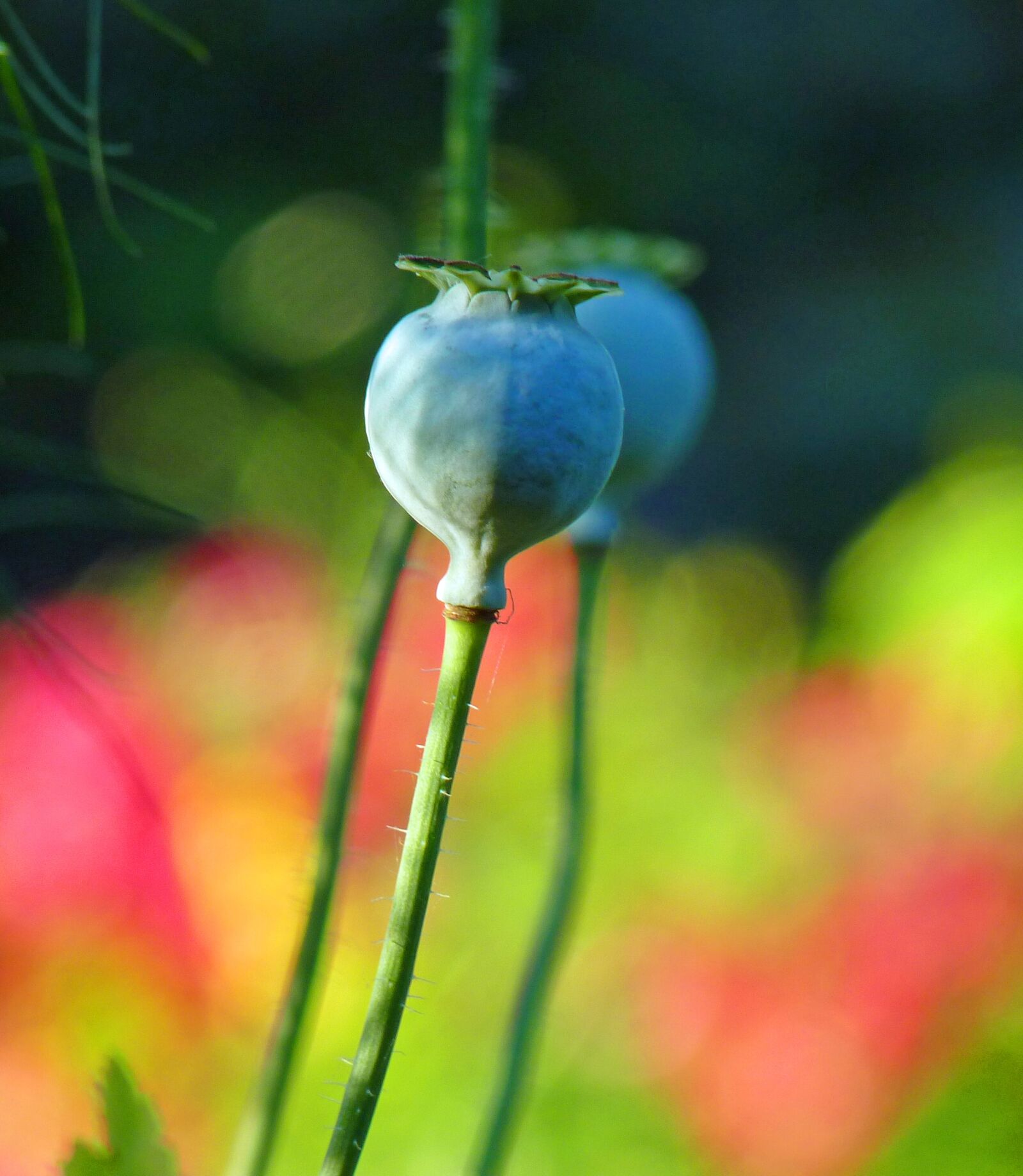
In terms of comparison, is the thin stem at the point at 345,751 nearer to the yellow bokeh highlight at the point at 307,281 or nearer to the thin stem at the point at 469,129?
the thin stem at the point at 469,129

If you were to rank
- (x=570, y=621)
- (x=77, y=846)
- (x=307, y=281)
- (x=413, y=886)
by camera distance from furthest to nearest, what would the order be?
(x=307, y=281)
(x=77, y=846)
(x=570, y=621)
(x=413, y=886)

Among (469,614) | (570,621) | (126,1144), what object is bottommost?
(126,1144)

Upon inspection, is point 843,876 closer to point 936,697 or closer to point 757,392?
point 936,697

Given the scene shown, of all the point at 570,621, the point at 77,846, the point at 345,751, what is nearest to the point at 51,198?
the point at 345,751

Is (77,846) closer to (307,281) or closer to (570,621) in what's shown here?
(570,621)

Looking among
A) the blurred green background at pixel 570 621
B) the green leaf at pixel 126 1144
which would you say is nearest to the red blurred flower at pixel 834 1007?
the blurred green background at pixel 570 621

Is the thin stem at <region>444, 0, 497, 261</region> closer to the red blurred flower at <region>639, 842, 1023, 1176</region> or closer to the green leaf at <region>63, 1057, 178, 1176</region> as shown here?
the green leaf at <region>63, 1057, 178, 1176</region>

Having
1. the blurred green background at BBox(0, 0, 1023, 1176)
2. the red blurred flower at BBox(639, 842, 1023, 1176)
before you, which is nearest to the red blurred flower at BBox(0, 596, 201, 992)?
the blurred green background at BBox(0, 0, 1023, 1176)
